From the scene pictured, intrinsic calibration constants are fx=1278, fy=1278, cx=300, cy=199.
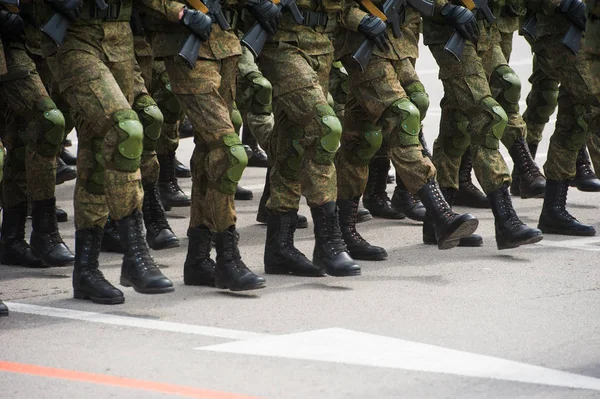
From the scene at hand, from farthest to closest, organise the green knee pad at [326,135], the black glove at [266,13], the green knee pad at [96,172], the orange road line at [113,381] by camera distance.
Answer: the green knee pad at [326,135]
the black glove at [266,13]
the green knee pad at [96,172]
the orange road line at [113,381]

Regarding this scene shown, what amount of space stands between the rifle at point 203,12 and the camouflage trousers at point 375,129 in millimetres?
1067

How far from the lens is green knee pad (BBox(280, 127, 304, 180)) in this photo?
22.7 feet

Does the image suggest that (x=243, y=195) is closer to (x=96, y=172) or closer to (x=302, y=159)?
(x=302, y=159)

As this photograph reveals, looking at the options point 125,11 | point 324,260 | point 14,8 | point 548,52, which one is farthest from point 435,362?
point 548,52

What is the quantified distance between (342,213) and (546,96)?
2.62 metres

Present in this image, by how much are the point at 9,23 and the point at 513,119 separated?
12.0 feet

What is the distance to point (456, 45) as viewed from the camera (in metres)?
7.56

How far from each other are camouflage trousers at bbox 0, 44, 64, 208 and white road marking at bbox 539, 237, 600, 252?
303 cm

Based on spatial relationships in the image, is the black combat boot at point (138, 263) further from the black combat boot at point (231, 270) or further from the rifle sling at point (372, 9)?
the rifle sling at point (372, 9)

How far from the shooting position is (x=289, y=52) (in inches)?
265

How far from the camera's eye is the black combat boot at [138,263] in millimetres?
6222

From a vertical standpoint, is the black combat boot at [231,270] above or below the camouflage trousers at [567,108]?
below

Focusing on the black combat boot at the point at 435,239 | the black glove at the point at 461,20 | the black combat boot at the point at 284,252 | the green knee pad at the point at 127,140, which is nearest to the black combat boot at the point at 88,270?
the green knee pad at the point at 127,140

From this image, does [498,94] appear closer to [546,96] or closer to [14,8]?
[546,96]
